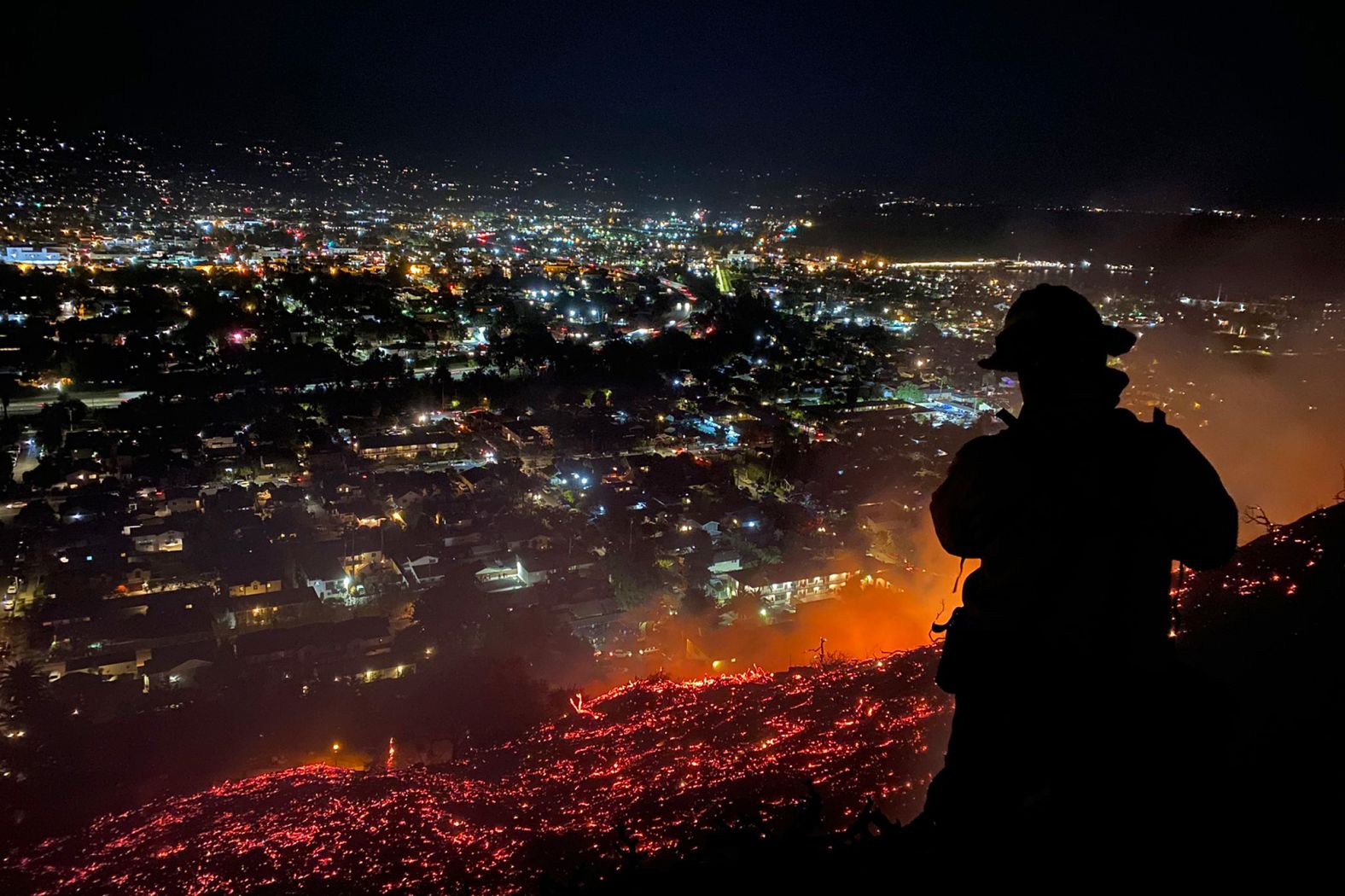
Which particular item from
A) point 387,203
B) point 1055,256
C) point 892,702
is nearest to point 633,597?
point 892,702

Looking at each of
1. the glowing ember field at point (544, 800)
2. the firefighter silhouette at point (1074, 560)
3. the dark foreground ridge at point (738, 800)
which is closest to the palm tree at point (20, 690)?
the dark foreground ridge at point (738, 800)

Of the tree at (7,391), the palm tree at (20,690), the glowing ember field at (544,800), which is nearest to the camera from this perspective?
the glowing ember field at (544,800)

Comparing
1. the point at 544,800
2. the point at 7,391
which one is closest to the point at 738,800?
the point at 544,800

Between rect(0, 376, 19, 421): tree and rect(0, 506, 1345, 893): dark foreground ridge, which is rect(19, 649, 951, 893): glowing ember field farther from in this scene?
rect(0, 376, 19, 421): tree

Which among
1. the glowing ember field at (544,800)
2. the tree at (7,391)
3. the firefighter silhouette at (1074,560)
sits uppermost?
Result: the firefighter silhouette at (1074,560)

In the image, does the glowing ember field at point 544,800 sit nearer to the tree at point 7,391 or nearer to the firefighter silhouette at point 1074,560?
the firefighter silhouette at point 1074,560

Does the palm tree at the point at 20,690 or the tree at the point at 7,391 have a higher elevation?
the tree at the point at 7,391
